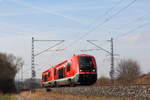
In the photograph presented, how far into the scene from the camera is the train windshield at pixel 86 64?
32.6 m

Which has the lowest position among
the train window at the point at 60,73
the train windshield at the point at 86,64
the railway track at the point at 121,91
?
the railway track at the point at 121,91

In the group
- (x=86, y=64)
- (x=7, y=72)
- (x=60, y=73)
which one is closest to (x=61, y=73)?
(x=60, y=73)

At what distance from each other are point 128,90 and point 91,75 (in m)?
13.2

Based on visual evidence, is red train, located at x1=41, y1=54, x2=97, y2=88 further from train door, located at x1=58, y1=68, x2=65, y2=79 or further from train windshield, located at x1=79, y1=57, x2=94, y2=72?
train door, located at x1=58, y1=68, x2=65, y2=79

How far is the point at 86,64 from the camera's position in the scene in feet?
108

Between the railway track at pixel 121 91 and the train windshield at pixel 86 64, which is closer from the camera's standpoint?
the railway track at pixel 121 91

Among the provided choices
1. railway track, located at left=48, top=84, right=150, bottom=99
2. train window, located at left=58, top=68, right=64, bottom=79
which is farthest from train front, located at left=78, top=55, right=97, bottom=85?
train window, located at left=58, top=68, right=64, bottom=79

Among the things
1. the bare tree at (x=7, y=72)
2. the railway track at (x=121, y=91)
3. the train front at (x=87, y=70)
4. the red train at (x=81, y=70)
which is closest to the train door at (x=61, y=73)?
the red train at (x=81, y=70)

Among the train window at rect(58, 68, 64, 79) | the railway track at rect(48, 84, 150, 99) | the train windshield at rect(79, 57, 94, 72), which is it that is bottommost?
the railway track at rect(48, 84, 150, 99)

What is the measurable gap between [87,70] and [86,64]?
0.68m

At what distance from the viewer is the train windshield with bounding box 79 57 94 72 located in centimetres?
3262

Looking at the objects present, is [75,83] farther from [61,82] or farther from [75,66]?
[61,82]

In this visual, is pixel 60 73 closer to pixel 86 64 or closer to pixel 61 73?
pixel 61 73

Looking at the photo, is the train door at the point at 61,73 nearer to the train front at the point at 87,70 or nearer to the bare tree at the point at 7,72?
the train front at the point at 87,70
